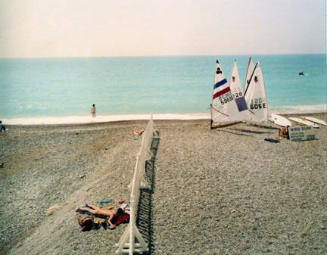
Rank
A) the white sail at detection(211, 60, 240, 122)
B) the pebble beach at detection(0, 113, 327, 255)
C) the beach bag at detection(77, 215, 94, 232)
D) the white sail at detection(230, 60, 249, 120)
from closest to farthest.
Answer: the pebble beach at detection(0, 113, 327, 255)
the beach bag at detection(77, 215, 94, 232)
the white sail at detection(211, 60, 240, 122)
the white sail at detection(230, 60, 249, 120)

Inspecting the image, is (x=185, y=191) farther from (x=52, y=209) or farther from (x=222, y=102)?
(x=222, y=102)

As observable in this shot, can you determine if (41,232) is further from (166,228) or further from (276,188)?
(276,188)

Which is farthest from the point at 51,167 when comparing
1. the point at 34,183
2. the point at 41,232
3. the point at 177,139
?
the point at 177,139

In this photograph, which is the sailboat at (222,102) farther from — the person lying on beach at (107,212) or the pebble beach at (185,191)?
the person lying on beach at (107,212)

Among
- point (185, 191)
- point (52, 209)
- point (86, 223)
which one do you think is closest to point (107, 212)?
point (86, 223)

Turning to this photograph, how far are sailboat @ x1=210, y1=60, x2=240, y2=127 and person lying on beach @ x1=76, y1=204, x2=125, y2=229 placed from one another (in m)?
11.2

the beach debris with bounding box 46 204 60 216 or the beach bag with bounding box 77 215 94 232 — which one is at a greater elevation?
the beach bag with bounding box 77 215 94 232

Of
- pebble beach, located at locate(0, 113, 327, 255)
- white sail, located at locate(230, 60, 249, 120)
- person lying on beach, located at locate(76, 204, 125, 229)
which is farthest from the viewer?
white sail, located at locate(230, 60, 249, 120)

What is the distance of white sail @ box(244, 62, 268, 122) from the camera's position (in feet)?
58.9

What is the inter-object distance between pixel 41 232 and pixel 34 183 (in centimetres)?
410

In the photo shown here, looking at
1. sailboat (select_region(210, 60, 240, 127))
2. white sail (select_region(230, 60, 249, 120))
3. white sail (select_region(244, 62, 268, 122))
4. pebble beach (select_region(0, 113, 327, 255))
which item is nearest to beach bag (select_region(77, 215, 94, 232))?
pebble beach (select_region(0, 113, 327, 255))

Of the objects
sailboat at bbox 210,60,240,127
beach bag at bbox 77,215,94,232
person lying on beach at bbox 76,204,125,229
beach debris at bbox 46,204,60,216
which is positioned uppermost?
sailboat at bbox 210,60,240,127

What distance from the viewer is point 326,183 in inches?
423

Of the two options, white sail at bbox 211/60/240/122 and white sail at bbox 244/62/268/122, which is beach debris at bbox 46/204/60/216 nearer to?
white sail at bbox 211/60/240/122
